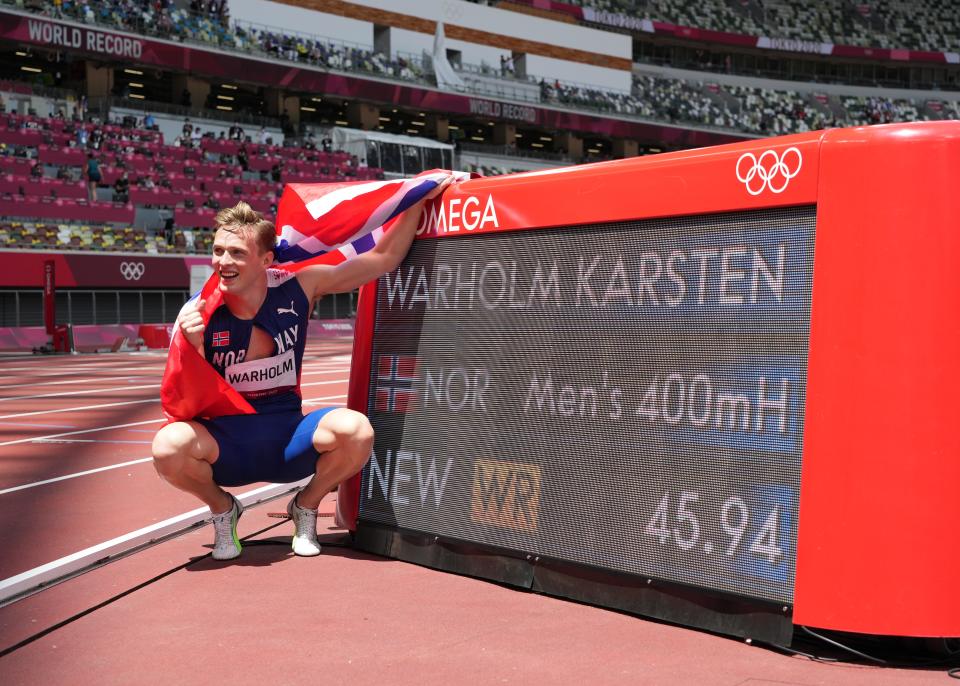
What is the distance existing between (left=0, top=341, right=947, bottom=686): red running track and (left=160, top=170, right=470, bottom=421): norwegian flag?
779mm

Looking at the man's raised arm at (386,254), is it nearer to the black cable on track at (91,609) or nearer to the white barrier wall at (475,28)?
the black cable on track at (91,609)

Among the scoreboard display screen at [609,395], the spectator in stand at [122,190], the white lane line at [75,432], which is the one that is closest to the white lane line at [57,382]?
the white lane line at [75,432]

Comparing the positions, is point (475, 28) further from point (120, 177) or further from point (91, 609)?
point (91, 609)

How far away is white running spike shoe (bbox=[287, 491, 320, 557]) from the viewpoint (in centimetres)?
505

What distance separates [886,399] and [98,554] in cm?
375

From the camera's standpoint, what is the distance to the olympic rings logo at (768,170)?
143 inches

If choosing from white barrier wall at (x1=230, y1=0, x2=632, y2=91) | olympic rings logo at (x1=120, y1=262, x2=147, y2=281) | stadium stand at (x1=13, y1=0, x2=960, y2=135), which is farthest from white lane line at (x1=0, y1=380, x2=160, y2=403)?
white barrier wall at (x1=230, y1=0, x2=632, y2=91)

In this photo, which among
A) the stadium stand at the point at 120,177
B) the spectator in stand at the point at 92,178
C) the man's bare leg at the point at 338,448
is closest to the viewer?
the man's bare leg at the point at 338,448

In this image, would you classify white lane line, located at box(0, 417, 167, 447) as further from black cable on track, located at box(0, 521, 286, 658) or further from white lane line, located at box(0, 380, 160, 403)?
black cable on track, located at box(0, 521, 286, 658)

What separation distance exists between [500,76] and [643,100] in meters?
10.9

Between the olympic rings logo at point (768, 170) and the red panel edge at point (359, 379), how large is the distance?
219 cm

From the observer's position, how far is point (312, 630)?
3.84m

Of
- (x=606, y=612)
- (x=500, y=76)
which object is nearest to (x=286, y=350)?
(x=606, y=612)

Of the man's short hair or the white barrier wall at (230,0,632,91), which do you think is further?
the white barrier wall at (230,0,632,91)
